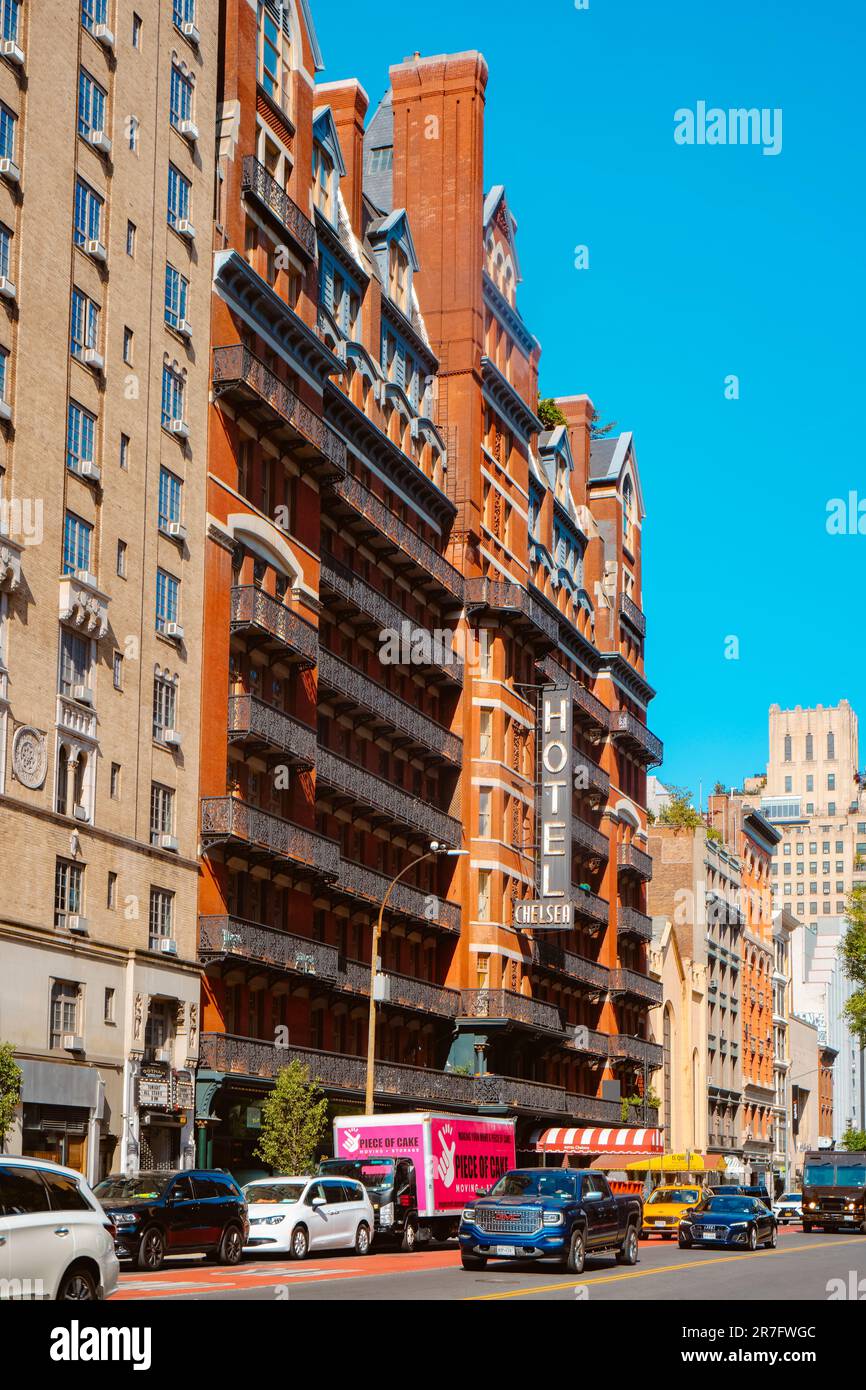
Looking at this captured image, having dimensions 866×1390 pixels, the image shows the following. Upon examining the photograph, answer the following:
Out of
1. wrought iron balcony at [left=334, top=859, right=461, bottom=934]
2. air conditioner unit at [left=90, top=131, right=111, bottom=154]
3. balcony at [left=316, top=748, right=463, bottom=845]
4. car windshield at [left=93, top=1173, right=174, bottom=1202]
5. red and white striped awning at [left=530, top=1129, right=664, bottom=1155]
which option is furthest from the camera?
red and white striped awning at [left=530, top=1129, right=664, bottom=1155]

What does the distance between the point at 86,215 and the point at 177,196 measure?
5079 mm

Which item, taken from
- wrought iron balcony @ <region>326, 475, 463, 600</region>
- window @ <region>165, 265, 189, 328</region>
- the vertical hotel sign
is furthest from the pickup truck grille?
the vertical hotel sign

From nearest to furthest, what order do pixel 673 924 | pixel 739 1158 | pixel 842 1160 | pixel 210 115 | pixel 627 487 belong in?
pixel 210 115 → pixel 842 1160 → pixel 627 487 → pixel 673 924 → pixel 739 1158

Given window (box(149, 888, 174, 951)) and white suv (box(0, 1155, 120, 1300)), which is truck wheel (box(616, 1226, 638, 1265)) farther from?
white suv (box(0, 1155, 120, 1300))

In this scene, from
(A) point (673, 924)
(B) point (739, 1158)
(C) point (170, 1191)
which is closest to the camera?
(C) point (170, 1191)

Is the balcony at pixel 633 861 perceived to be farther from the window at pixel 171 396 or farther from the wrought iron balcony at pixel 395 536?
the window at pixel 171 396

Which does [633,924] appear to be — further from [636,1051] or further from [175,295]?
[175,295]

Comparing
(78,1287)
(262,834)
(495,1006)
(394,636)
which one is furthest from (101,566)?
(495,1006)

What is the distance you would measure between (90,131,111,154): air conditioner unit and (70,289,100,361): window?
3.89m

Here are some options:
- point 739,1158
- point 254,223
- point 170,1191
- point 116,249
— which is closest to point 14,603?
point 116,249

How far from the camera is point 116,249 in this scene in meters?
45.8

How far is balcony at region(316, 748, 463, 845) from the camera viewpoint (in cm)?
5606

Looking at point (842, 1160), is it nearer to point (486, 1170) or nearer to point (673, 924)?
point (486, 1170)

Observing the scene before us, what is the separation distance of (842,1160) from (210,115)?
35642mm
